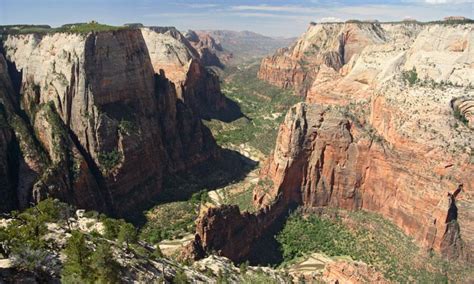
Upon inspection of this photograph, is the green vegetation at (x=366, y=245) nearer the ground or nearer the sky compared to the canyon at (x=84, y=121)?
nearer the ground

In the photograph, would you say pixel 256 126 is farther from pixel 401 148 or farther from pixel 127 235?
pixel 127 235

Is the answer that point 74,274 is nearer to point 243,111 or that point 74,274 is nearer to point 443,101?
point 443,101

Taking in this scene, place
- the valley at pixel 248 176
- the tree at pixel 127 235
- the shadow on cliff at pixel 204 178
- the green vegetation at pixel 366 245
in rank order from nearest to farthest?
the tree at pixel 127 235
the valley at pixel 248 176
the green vegetation at pixel 366 245
the shadow on cliff at pixel 204 178

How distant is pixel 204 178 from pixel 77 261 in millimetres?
71695

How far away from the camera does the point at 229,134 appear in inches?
5748


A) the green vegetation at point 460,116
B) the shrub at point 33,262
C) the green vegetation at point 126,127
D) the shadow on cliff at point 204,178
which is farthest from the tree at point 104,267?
the green vegetation at point 460,116

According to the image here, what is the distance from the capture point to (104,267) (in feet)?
123

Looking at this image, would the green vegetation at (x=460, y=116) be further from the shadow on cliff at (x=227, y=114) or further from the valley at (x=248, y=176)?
the shadow on cliff at (x=227, y=114)

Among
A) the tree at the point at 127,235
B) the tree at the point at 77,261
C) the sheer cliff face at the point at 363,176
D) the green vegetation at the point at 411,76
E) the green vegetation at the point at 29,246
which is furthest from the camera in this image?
the green vegetation at the point at 411,76

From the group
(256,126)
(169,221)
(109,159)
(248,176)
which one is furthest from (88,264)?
(256,126)

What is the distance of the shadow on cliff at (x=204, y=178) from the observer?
9425 centimetres

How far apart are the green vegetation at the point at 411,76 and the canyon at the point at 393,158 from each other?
207 mm

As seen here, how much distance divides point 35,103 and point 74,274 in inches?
2553

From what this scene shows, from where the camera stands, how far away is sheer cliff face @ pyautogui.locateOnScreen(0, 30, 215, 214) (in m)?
79.1
